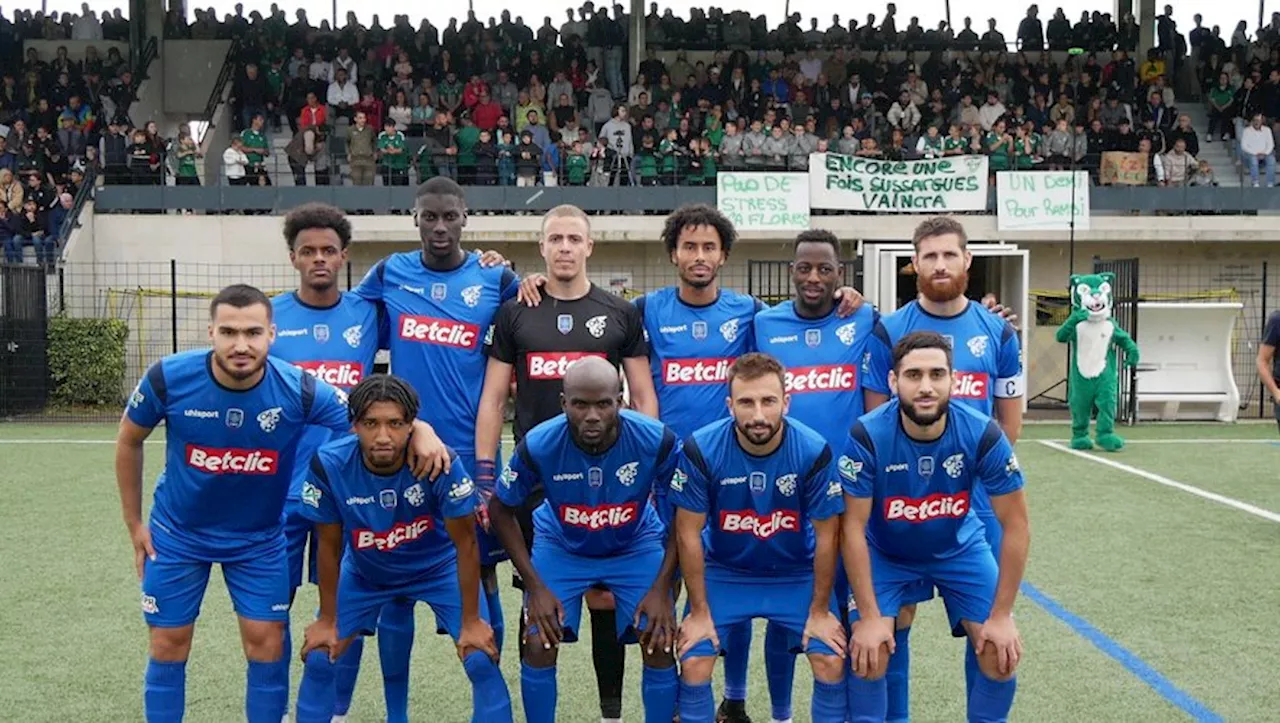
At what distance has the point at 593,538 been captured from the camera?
4.80 m

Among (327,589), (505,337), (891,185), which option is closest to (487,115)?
(891,185)

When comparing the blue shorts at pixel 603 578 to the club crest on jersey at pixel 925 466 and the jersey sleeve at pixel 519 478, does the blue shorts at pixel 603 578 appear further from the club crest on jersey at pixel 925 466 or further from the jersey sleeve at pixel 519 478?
the club crest on jersey at pixel 925 466

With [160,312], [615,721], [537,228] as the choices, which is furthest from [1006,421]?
[160,312]

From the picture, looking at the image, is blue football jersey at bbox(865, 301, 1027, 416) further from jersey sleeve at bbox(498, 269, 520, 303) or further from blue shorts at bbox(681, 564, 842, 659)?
jersey sleeve at bbox(498, 269, 520, 303)

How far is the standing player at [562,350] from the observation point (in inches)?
203

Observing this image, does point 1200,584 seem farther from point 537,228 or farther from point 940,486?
point 537,228

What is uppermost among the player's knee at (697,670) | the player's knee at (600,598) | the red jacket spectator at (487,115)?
the red jacket spectator at (487,115)

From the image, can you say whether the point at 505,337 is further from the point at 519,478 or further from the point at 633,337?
the point at 519,478

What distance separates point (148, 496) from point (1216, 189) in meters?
17.3

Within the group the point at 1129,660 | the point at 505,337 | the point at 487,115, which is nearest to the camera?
the point at 505,337

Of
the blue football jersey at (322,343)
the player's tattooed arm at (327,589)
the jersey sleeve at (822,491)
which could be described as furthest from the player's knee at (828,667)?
the blue football jersey at (322,343)

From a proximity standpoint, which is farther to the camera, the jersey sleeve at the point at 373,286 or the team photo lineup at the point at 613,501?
the jersey sleeve at the point at 373,286

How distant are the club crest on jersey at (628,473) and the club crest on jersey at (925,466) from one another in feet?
3.44

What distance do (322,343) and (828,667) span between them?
2.53 metres
